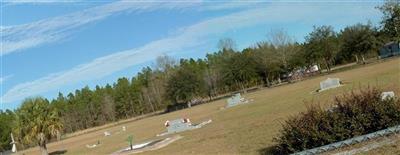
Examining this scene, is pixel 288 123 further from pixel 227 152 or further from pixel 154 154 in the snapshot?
pixel 154 154

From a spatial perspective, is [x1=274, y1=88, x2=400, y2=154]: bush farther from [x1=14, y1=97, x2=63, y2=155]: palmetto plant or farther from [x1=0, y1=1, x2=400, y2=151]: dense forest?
[x1=0, y1=1, x2=400, y2=151]: dense forest

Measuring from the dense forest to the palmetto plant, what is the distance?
59082 millimetres

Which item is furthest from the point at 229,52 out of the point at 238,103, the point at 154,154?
the point at 154,154

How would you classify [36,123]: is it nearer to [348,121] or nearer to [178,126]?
[178,126]

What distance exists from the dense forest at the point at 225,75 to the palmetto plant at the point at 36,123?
59082mm

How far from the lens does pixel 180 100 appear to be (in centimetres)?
12081

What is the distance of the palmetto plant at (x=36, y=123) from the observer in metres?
45.5

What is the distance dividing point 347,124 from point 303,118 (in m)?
1.23

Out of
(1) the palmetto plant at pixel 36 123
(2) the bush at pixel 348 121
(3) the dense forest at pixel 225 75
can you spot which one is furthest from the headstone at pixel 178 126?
(3) the dense forest at pixel 225 75

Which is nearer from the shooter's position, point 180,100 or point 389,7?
point 389,7

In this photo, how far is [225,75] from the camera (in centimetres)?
12519

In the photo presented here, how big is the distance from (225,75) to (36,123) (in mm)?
82376

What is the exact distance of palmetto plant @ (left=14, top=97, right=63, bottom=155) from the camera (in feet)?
149

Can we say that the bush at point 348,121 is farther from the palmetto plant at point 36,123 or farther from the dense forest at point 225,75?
the dense forest at point 225,75
